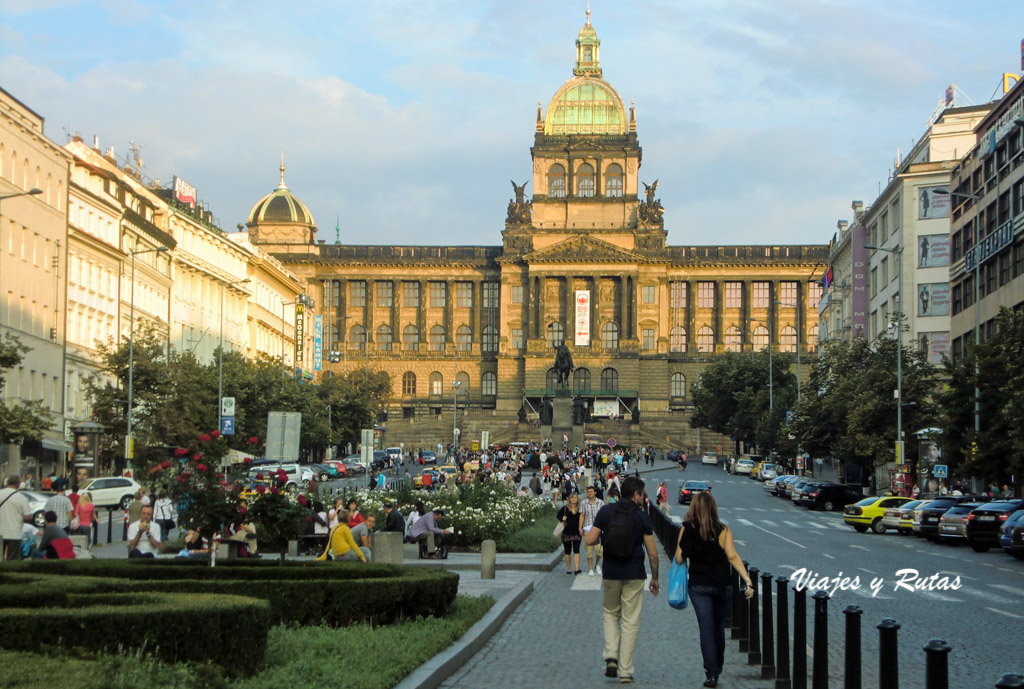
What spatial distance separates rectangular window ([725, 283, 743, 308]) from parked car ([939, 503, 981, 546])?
112509 mm

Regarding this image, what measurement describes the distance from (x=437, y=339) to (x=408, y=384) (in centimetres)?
574

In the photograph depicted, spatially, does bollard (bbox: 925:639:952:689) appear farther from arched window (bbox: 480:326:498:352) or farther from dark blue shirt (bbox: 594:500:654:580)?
arched window (bbox: 480:326:498:352)

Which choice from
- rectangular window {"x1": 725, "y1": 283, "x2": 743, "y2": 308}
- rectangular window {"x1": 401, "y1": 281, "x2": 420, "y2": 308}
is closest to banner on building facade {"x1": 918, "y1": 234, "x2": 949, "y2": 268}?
rectangular window {"x1": 725, "y1": 283, "x2": 743, "y2": 308}

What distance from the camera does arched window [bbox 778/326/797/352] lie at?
516 feet

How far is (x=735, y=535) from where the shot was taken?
4622 cm

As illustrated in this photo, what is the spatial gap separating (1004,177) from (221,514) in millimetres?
54733

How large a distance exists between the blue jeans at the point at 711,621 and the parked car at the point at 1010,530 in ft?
81.2

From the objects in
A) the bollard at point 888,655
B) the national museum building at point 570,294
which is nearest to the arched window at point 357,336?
the national museum building at point 570,294

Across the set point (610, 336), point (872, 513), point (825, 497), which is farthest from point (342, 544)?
point (610, 336)

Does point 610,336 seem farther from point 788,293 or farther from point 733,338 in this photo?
point 788,293

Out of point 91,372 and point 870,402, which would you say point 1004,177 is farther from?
point 91,372

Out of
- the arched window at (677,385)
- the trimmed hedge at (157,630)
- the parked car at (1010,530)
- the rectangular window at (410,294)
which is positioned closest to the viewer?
the trimmed hedge at (157,630)

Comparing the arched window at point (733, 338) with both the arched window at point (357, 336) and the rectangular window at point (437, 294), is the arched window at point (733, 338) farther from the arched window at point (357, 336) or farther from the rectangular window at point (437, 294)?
the arched window at point (357, 336)

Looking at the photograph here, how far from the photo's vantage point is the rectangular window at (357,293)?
162 m
